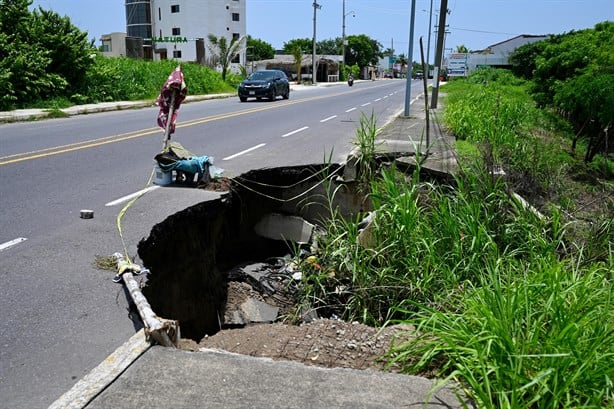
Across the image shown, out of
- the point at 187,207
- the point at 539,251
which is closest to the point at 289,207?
the point at 187,207

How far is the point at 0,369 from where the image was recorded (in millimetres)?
3355

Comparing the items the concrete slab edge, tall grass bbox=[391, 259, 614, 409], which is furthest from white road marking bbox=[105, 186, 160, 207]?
tall grass bbox=[391, 259, 614, 409]

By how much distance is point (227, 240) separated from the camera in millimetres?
7926

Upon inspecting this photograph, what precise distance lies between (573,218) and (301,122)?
12.0 m

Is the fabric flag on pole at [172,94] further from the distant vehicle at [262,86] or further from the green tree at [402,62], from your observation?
the green tree at [402,62]

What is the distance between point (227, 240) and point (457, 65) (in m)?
71.4

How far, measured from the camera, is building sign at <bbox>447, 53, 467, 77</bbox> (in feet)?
239

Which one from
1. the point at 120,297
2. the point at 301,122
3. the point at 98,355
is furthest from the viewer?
the point at 301,122

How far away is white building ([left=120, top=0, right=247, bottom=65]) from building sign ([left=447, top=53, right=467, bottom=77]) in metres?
27.7

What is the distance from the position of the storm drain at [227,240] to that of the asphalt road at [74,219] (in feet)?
1.05

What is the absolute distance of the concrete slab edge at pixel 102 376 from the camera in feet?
9.25

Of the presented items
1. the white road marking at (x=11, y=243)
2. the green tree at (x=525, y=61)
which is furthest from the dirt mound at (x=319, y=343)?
the green tree at (x=525, y=61)

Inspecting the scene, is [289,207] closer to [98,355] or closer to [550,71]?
[98,355]

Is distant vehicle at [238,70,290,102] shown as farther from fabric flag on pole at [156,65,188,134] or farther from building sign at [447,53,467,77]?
building sign at [447,53,467,77]
